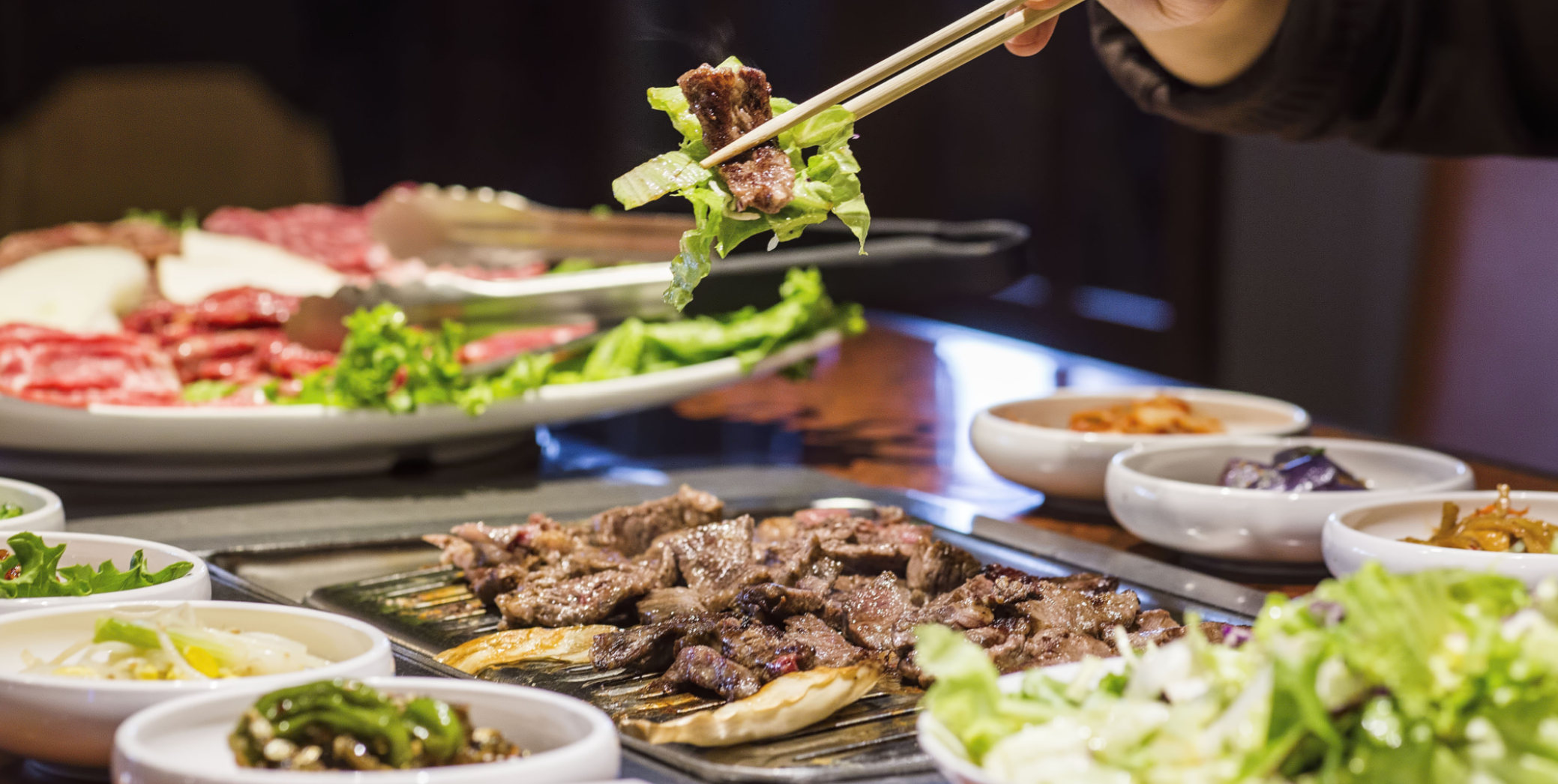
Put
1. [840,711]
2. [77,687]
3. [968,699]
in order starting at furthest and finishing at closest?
[840,711] → [77,687] → [968,699]

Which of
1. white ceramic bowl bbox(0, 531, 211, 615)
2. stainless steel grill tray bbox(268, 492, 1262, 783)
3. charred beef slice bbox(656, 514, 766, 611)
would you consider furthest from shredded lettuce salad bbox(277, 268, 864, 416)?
white ceramic bowl bbox(0, 531, 211, 615)

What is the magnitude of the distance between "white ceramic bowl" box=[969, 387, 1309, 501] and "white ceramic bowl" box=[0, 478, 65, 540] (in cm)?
160

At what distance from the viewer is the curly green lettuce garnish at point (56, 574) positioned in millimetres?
1718

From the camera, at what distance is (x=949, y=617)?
204 cm

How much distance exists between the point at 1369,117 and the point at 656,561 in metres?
2.09

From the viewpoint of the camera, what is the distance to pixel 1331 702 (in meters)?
1.12

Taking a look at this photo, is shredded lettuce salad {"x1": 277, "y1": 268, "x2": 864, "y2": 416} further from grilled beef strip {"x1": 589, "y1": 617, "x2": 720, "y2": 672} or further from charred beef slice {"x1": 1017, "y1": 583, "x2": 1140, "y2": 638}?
charred beef slice {"x1": 1017, "y1": 583, "x2": 1140, "y2": 638}

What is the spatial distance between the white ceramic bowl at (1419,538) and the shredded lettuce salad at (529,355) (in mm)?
1582

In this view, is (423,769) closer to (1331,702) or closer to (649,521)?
(1331,702)

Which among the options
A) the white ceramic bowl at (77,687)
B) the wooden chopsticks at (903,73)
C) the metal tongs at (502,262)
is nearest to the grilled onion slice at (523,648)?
the white ceramic bowl at (77,687)

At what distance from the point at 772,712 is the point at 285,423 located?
5.52 feet

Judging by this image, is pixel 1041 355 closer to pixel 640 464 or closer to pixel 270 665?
pixel 640 464

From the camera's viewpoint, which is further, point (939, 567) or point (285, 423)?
point (285, 423)

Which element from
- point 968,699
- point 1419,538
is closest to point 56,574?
point 968,699
